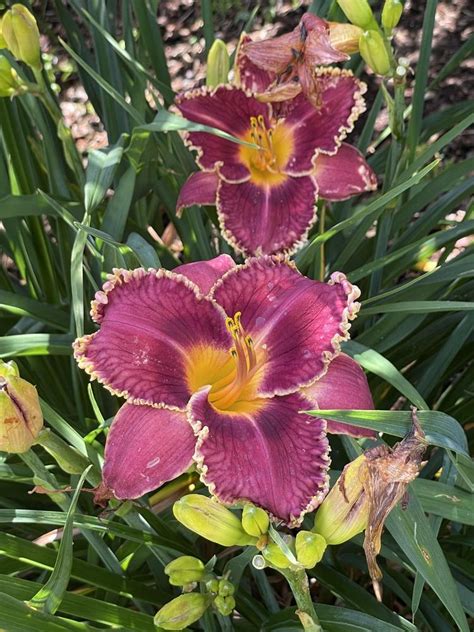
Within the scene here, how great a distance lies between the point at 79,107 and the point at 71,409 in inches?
63.1

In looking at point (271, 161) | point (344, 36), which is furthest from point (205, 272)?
point (344, 36)

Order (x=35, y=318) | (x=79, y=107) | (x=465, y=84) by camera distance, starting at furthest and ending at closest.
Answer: (x=79, y=107), (x=465, y=84), (x=35, y=318)

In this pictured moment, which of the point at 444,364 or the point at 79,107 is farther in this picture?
the point at 79,107

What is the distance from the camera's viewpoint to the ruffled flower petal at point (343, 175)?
131 centimetres

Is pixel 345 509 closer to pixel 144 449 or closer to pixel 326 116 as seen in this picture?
pixel 144 449

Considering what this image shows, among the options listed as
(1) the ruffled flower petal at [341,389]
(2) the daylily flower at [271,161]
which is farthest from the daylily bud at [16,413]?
(2) the daylily flower at [271,161]

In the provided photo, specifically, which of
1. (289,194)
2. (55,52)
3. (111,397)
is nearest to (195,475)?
(111,397)

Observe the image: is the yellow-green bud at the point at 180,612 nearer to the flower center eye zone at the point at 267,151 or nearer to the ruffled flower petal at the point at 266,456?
the ruffled flower petal at the point at 266,456

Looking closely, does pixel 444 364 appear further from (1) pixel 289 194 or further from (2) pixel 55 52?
(2) pixel 55 52

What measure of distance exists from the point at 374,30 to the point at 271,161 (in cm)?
27

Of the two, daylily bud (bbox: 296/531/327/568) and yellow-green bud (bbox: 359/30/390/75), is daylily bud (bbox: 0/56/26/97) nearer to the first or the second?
yellow-green bud (bbox: 359/30/390/75)

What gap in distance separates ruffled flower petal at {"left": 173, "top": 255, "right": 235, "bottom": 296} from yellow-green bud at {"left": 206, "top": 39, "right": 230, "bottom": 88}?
16.3 inches

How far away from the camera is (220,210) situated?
1279 mm

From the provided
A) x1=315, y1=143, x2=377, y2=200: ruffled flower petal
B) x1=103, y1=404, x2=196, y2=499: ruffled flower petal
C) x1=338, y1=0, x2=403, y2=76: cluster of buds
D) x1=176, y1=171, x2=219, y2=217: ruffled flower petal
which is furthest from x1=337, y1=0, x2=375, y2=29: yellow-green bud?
x1=103, y1=404, x2=196, y2=499: ruffled flower petal
